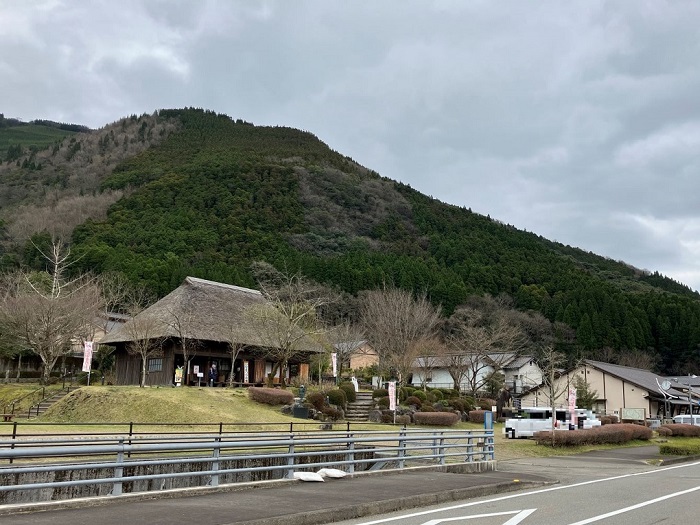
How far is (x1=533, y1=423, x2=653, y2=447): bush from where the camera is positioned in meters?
24.2

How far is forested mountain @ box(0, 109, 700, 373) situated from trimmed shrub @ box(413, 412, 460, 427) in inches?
1476

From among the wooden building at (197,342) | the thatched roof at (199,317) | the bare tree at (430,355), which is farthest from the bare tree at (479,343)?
the thatched roof at (199,317)

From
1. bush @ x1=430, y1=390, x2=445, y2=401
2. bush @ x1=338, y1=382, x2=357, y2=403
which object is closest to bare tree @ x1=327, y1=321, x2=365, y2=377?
bush @ x1=430, y1=390, x2=445, y2=401

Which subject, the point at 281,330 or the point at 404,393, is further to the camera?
the point at 404,393

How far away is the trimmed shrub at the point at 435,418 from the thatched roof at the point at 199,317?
10.0 m

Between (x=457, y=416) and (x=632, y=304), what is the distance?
5562 centimetres

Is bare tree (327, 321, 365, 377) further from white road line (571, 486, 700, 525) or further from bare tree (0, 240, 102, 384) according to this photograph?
white road line (571, 486, 700, 525)

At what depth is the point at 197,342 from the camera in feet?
111

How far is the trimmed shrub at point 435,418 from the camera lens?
1166 inches

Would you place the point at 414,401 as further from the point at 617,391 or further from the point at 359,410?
the point at 617,391

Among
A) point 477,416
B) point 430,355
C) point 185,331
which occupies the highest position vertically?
point 185,331

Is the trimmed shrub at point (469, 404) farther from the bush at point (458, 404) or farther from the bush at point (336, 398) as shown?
the bush at point (336, 398)

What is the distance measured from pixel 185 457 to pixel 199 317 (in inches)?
819

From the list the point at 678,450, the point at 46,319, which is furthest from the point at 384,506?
the point at 46,319
